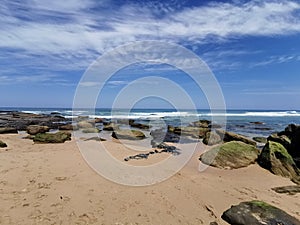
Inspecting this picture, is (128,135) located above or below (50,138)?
below

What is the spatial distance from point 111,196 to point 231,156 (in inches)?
208

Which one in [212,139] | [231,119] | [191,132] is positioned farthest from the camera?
[231,119]

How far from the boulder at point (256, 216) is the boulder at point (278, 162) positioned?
3846mm

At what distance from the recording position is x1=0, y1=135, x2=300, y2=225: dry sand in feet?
14.3

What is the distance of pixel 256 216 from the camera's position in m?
4.46

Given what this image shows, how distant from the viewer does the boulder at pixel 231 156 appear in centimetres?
872

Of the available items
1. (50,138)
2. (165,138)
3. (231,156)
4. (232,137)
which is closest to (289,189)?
(231,156)

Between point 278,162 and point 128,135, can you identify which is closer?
point 278,162

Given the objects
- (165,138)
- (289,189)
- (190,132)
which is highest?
(190,132)

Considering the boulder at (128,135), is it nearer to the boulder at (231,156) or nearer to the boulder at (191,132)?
the boulder at (191,132)

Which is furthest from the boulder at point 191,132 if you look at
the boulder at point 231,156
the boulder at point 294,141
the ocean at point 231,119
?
the boulder at point 231,156

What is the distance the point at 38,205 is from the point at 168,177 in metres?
3.41

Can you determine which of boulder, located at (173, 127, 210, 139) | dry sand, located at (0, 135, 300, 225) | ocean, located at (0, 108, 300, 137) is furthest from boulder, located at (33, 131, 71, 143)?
ocean, located at (0, 108, 300, 137)

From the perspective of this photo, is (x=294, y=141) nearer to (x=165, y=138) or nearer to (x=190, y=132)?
(x=165, y=138)
